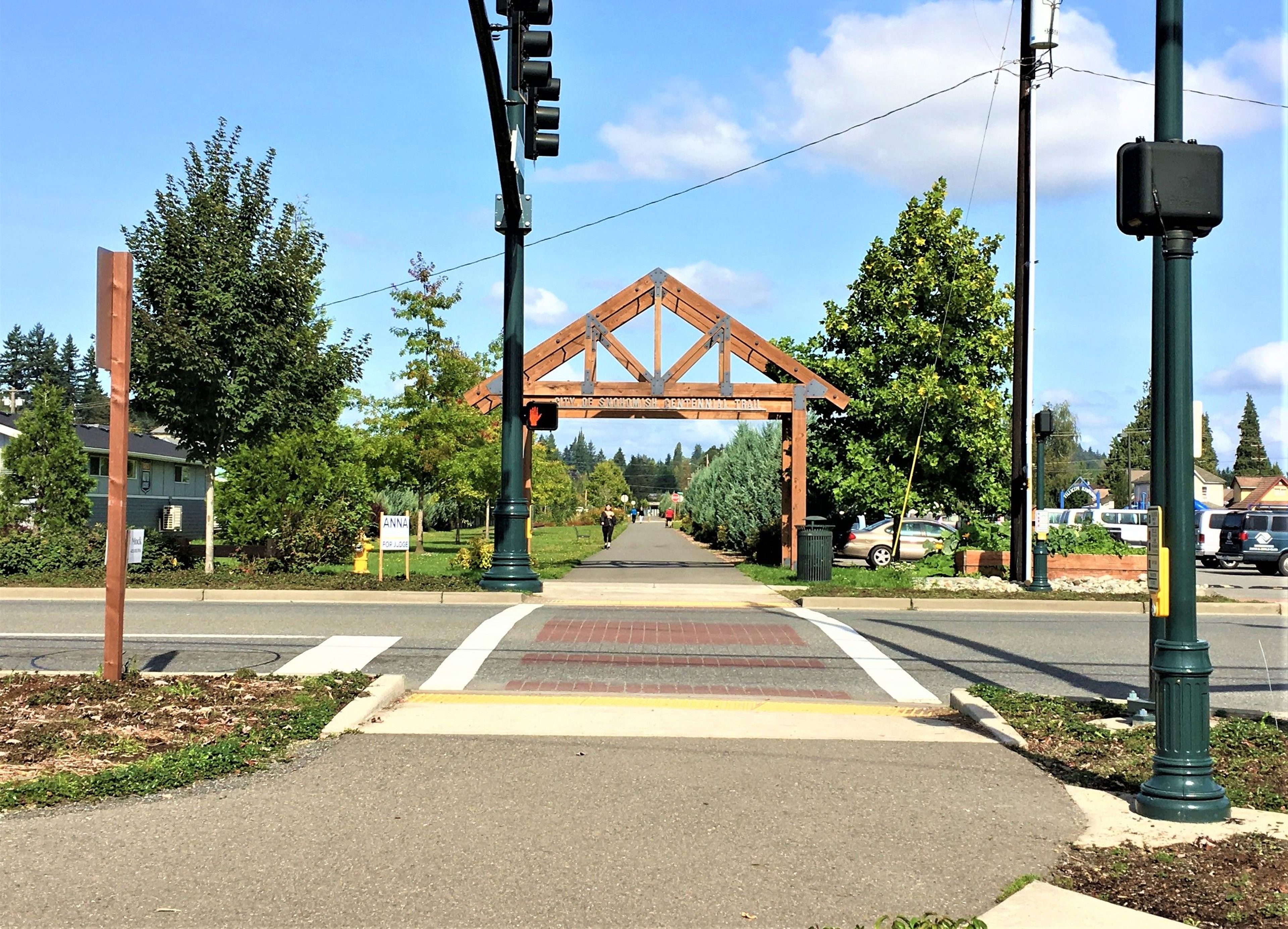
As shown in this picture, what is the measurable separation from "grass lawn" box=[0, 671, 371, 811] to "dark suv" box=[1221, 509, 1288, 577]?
3268 centimetres

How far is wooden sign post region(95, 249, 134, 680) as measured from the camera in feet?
26.8

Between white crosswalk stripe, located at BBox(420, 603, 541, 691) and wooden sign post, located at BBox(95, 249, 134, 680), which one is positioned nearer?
wooden sign post, located at BBox(95, 249, 134, 680)

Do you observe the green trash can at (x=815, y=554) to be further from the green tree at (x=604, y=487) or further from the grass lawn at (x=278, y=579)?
the green tree at (x=604, y=487)

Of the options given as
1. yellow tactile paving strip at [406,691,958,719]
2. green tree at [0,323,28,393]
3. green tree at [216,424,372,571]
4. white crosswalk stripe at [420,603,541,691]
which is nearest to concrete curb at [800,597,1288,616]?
white crosswalk stripe at [420,603,541,691]

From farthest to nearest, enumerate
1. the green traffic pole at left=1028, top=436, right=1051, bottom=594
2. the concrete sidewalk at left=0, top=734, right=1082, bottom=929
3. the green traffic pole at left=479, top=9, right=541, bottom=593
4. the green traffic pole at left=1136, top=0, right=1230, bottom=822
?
the green traffic pole at left=1028, top=436, right=1051, bottom=594
the green traffic pole at left=479, top=9, right=541, bottom=593
the green traffic pole at left=1136, top=0, right=1230, bottom=822
the concrete sidewalk at left=0, top=734, right=1082, bottom=929

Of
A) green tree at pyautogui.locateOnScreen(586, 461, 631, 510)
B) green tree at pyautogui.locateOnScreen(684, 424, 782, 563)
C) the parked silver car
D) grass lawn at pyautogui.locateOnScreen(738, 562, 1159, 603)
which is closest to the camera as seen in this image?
grass lawn at pyautogui.locateOnScreen(738, 562, 1159, 603)

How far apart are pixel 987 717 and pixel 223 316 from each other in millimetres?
15099

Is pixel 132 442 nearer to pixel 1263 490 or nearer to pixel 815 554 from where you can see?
pixel 815 554

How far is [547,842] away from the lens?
5.13 m

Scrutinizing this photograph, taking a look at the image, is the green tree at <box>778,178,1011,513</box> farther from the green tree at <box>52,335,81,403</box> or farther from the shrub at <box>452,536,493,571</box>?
the green tree at <box>52,335,81,403</box>

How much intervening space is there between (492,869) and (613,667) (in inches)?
226

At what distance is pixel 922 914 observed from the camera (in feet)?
14.1

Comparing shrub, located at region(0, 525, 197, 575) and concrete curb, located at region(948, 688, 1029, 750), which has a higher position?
shrub, located at region(0, 525, 197, 575)

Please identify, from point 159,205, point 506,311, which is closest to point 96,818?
point 506,311
